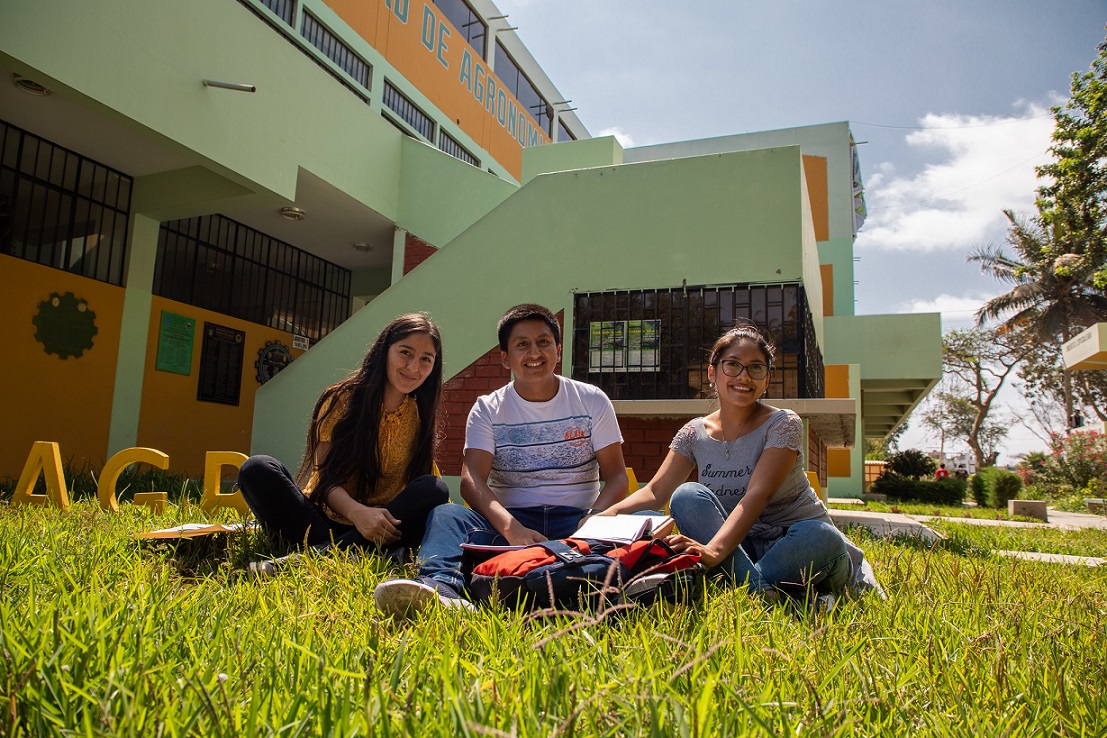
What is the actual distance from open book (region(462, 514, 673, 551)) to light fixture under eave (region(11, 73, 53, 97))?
727 cm

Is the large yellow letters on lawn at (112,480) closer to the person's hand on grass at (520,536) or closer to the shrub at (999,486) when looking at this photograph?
the person's hand on grass at (520,536)

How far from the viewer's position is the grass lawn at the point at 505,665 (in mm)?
1124

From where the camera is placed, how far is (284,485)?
3.14m

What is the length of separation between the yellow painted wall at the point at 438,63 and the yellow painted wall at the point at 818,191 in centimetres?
745

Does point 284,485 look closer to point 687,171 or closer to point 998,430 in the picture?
point 687,171

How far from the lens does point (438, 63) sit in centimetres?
1500

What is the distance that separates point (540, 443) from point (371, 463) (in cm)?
79

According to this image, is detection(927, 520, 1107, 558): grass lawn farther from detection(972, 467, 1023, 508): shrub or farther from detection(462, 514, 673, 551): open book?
detection(972, 467, 1023, 508): shrub

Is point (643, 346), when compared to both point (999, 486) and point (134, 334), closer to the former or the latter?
point (134, 334)

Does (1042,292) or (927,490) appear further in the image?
(1042,292)

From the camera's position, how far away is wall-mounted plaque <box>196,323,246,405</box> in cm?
1073

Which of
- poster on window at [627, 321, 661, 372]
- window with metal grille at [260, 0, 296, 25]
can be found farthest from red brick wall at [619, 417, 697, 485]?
window with metal grille at [260, 0, 296, 25]

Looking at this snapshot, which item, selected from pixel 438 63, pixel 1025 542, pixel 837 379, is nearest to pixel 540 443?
pixel 1025 542

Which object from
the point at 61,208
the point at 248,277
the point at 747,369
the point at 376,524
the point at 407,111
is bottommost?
the point at 376,524
